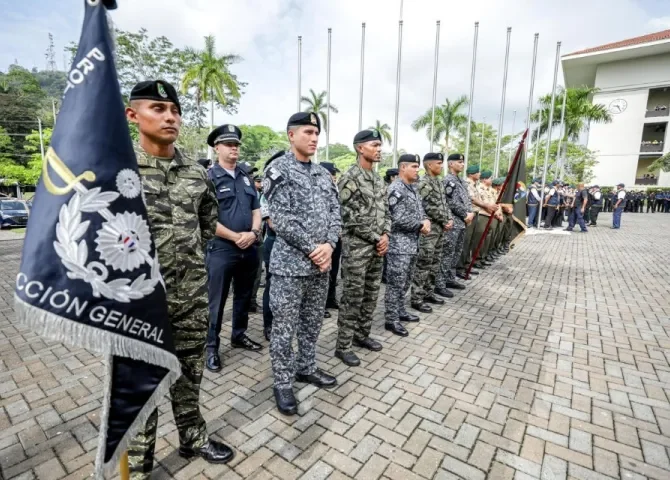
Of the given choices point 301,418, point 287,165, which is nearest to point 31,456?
point 301,418

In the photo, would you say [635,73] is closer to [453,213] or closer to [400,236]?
[453,213]

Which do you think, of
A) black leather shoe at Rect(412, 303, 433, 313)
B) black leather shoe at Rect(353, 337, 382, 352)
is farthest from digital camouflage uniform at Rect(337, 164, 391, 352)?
black leather shoe at Rect(412, 303, 433, 313)

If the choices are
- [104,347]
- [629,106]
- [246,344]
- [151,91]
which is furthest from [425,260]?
[629,106]

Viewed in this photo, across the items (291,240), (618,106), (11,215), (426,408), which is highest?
(618,106)

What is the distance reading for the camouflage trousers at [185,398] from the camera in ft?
6.19

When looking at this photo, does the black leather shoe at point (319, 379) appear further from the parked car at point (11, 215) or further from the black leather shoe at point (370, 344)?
the parked car at point (11, 215)

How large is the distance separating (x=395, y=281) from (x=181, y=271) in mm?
2708

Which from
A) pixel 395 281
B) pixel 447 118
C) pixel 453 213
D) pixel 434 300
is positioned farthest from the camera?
pixel 447 118

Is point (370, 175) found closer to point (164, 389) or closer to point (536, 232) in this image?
point (164, 389)

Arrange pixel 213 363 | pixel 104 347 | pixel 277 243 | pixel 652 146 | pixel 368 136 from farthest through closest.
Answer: pixel 652 146 < pixel 368 136 < pixel 213 363 < pixel 277 243 < pixel 104 347

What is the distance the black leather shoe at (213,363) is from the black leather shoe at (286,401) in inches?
33.8

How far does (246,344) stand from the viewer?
374 centimetres

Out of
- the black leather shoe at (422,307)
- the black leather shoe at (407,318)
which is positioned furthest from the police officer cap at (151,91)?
the black leather shoe at (422,307)

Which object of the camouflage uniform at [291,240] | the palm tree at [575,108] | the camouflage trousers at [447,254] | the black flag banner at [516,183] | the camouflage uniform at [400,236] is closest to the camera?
the camouflage uniform at [291,240]
